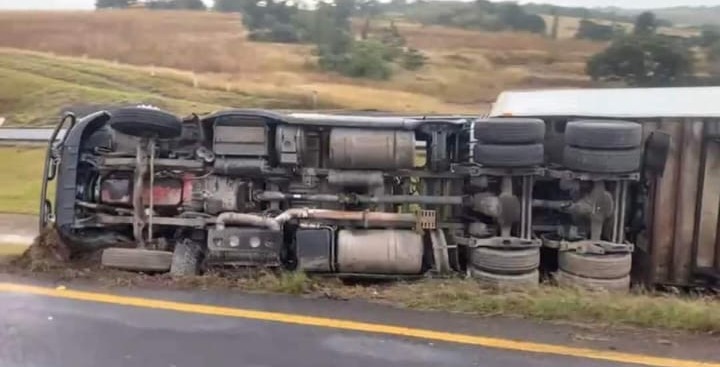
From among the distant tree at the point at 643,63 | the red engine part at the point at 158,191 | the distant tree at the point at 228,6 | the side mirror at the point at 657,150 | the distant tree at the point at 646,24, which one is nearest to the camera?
the side mirror at the point at 657,150

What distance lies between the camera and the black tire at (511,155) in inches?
221

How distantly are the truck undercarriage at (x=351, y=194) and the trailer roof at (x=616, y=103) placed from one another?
551 mm

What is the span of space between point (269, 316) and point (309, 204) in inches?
63.2

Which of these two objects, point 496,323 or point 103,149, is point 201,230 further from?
point 496,323

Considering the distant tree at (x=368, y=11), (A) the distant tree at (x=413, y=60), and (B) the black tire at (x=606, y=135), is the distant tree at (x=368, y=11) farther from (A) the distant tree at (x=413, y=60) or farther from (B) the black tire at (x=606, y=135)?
(B) the black tire at (x=606, y=135)

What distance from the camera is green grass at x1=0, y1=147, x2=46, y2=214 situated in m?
10.0

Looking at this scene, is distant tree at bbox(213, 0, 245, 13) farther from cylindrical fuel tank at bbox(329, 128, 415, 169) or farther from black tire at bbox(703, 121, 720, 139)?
black tire at bbox(703, 121, 720, 139)

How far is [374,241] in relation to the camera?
18.4ft

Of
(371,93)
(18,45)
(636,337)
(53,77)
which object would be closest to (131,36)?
(18,45)

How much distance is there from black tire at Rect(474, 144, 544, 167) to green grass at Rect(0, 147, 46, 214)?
606cm

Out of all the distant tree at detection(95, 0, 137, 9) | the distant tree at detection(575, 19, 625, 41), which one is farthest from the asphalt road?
the distant tree at detection(95, 0, 137, 9)

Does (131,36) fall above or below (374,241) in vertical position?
above

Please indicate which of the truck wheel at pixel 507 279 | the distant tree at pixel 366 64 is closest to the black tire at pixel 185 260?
the truck wheel at pixel 507 279

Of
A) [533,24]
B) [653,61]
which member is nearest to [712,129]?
[653,61]
